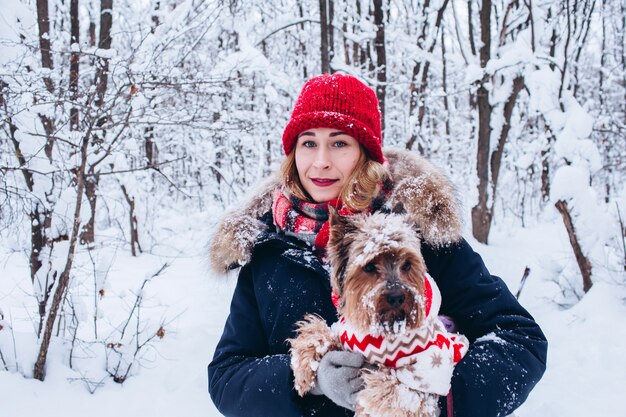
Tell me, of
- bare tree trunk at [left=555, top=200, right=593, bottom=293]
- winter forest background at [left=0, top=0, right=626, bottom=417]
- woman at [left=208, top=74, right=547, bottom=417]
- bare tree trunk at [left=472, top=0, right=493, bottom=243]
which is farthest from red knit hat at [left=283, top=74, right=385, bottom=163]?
bare tree trunk at [left=472, top=0, right=493, bottom=243]

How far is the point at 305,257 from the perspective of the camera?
6.61 ft

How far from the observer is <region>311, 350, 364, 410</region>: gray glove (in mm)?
1667

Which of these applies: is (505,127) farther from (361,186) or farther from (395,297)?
(395,297)

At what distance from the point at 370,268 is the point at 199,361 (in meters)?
3.67

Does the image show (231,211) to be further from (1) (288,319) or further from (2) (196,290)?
(2) (196,290)

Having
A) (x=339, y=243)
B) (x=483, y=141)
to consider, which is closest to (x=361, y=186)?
(x=339, y=243)

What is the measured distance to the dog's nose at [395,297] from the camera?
5.47 feet

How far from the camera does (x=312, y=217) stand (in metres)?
2.13

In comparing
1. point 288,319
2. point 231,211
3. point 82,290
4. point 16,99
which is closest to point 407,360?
point 288,319

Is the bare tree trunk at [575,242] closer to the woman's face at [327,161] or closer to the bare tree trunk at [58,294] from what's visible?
the woman's face at [327,161]

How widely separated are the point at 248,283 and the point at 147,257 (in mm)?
7875

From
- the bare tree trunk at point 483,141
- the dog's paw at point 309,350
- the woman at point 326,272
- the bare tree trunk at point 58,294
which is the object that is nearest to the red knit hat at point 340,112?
the woman at point 326,272

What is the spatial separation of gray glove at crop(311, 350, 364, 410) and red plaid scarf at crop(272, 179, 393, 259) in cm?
48

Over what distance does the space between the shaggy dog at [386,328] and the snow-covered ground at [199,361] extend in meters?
0.73
